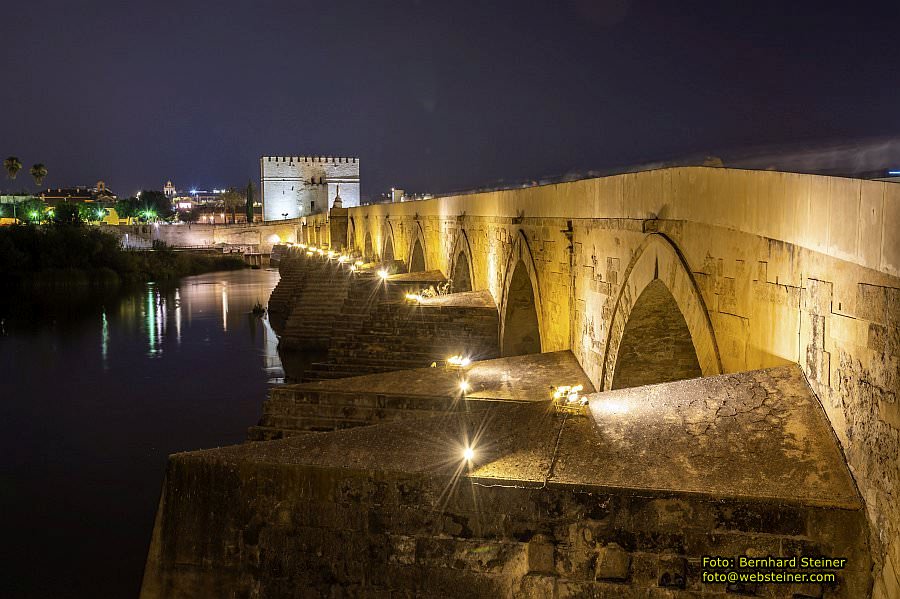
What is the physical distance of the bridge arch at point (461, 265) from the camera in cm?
1390

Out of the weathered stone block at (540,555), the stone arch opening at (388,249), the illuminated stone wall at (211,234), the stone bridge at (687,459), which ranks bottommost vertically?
the weathered stone block at (540,555)

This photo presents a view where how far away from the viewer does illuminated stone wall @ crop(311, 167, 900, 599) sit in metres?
2.78

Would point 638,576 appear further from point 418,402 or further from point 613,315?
point 418,402

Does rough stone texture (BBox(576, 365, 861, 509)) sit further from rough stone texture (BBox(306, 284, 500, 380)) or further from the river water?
rough stone texture (BBox(306, 284, 500, 380))

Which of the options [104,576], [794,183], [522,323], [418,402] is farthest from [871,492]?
[522,323]

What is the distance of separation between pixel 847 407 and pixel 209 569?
2.91 meters

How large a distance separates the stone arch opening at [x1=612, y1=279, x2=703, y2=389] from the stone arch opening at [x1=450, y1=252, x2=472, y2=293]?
26.1 feet

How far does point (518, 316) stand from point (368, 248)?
17013mm

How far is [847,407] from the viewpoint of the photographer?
10.0 feet

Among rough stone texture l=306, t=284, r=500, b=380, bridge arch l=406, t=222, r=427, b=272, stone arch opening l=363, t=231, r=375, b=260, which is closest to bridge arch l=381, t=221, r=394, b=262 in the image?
stone arch opening l=363, t=231, r=375, b=260

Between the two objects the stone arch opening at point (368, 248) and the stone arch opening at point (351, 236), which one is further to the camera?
the stone arch opening at point (351, 236)

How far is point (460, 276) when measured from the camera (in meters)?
15.1

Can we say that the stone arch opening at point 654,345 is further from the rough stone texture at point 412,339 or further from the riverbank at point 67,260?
the riverbank at point 67,260

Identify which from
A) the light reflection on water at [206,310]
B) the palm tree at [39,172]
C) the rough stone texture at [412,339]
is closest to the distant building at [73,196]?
the palm tree at [39,172]
